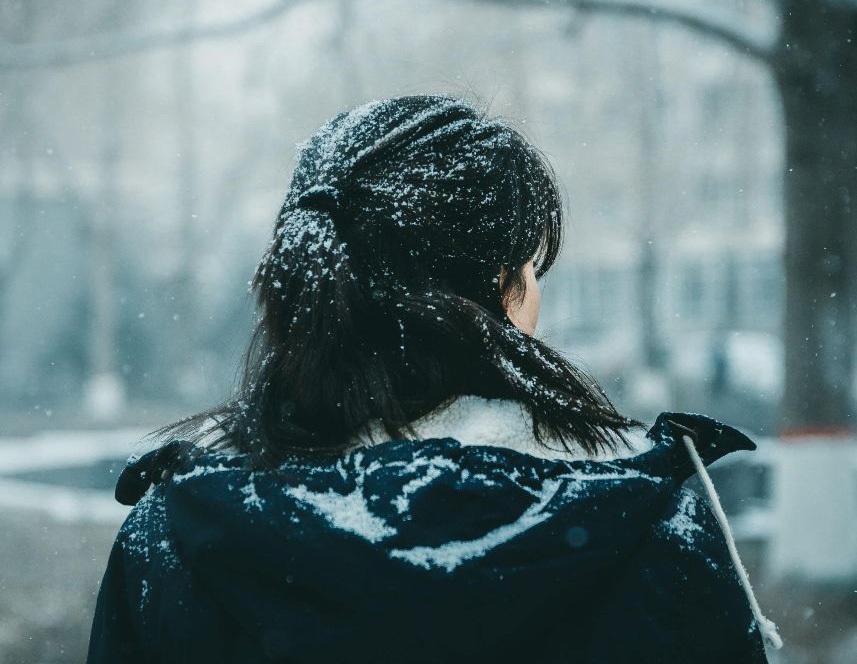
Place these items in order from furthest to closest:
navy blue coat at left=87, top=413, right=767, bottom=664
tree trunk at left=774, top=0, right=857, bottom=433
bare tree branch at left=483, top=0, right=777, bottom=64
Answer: bare tree branch at left=483, top=0, right=777, bottom=64 → tree trunk at left=774, top=0, right=857, bottom=433 → navy blue coat at left=87, top=413, right=767, bottom=664

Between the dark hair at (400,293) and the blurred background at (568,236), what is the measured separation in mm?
289

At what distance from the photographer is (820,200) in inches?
191

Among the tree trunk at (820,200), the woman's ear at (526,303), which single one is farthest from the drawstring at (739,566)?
the tree trunk at (820,200)

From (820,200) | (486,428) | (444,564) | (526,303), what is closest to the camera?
(444,564)

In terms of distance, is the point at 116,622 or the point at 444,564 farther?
the point at 116,622

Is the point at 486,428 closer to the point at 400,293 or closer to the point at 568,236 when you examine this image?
the point at 400,293

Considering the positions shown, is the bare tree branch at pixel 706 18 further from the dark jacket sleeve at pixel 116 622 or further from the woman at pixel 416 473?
the dark jacket sleeve at pixel 116 622

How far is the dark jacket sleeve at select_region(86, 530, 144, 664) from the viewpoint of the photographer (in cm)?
110

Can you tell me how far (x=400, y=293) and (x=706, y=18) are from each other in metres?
4.71

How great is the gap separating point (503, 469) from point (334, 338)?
26 cm

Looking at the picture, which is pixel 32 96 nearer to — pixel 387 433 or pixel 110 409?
pixel 110 409

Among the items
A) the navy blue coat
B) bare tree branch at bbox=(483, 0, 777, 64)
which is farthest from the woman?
bare tree branch at bbox=(483, 0, 777, 64)

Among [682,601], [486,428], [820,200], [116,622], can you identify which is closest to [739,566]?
[682,601]

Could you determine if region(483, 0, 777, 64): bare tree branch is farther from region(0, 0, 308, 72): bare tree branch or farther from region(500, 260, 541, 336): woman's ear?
region(500, 260, 541, 336): woman's ear
